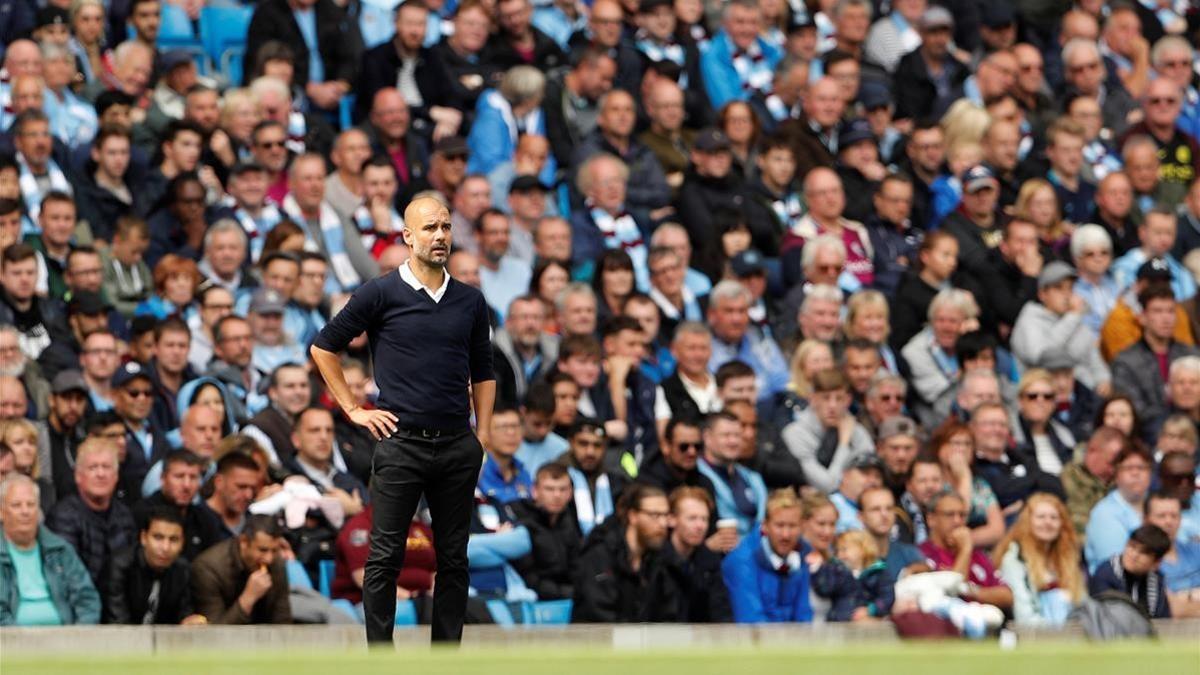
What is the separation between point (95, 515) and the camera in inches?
581

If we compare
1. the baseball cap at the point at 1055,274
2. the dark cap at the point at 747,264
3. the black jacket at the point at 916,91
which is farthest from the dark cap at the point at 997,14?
the dark cap at the point at 747,264

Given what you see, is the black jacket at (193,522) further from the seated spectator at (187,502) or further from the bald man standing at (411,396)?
the bald man standing at (411,396)

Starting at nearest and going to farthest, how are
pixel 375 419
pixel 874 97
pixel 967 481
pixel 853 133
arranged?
pixel 375 419
pixel 967 481
pixel 853 133
pixel 874 97

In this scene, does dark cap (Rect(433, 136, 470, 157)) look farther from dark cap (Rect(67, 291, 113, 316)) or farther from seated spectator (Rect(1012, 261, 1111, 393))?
seated spectator (Rect(1012, 261, 1111, 393))

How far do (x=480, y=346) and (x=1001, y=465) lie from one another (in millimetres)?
6389

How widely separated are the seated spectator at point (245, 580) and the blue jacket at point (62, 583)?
51 cm

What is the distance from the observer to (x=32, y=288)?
16281 millimetres

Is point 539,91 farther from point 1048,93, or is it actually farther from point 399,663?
point 399,663

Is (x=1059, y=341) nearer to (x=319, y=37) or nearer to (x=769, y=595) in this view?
(x=769, y=595)

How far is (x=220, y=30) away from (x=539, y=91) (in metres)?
→ 2.17

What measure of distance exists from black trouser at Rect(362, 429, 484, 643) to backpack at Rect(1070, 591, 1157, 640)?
3.48m

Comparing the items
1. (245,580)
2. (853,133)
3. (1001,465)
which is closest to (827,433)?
(1001,465)

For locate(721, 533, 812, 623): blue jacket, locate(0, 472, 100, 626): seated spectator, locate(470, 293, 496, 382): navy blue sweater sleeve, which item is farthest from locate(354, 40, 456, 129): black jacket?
locate(470, 293, 496, 382): navy blue sweater sleeve

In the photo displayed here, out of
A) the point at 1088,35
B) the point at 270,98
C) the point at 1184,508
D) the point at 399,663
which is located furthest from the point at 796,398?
the point at 399,663
